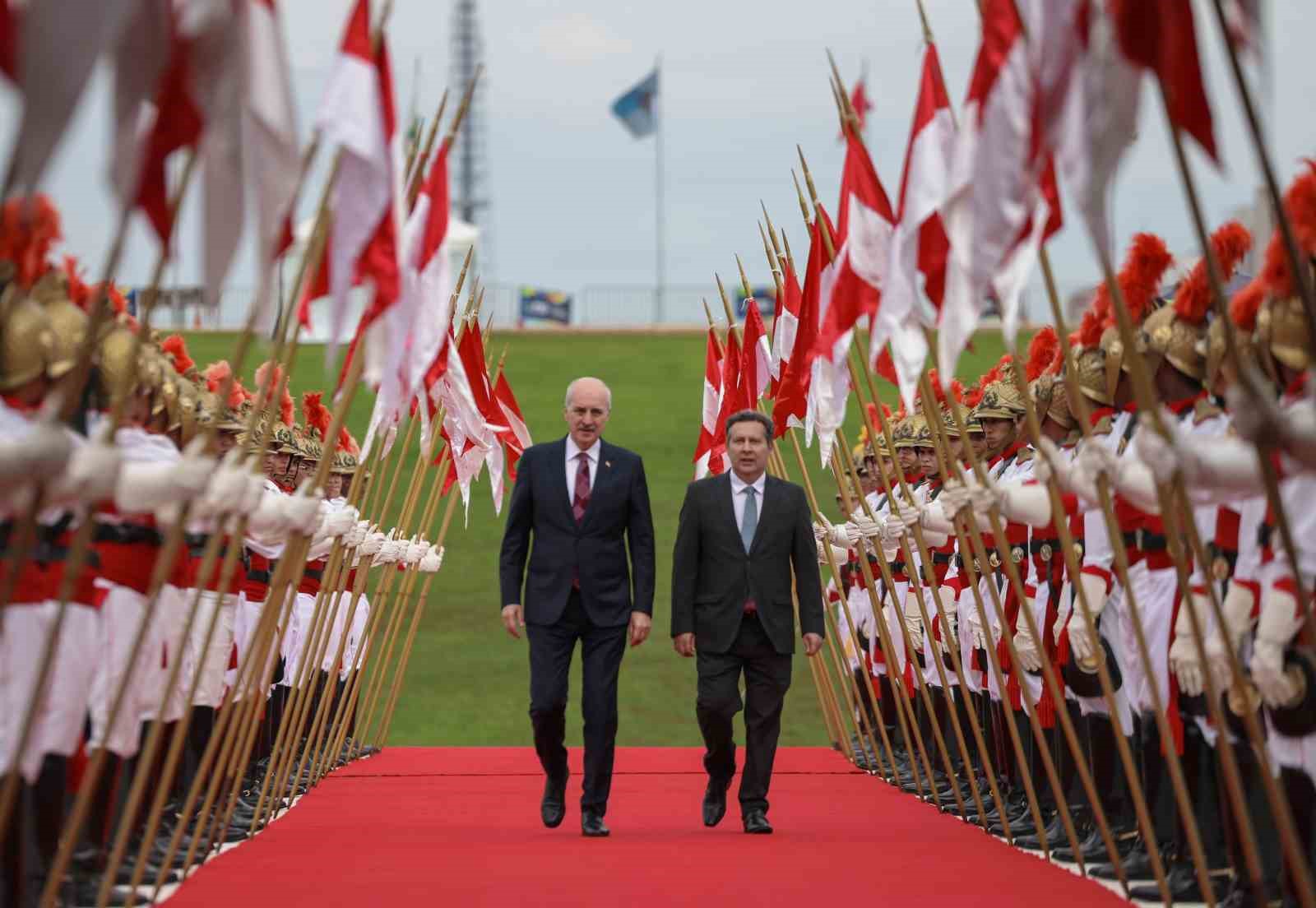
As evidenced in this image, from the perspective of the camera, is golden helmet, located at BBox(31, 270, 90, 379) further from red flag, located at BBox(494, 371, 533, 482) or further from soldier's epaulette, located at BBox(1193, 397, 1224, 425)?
red flag, located at BBox(494, 371, 533, 482)

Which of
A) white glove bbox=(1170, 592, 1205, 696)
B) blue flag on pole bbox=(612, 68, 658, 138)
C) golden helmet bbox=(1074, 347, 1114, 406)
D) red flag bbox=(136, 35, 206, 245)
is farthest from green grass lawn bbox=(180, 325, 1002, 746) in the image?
blue flag on pole bbox=(612, 68, 658, 138)

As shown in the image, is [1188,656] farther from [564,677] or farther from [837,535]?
[837,535]

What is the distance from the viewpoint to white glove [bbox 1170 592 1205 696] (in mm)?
6445

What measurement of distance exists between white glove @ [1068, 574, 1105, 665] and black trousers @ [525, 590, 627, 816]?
2205mm

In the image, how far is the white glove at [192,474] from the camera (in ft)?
18.4

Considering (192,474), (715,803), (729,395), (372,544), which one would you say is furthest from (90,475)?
(729,395)

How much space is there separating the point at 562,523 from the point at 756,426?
1037 mm

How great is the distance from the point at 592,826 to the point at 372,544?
12.9 feet

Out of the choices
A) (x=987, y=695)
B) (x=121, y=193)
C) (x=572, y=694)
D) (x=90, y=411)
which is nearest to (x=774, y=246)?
(x=987, y=695)

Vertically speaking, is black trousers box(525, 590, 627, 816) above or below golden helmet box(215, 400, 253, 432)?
below

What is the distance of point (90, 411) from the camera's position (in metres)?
5.93

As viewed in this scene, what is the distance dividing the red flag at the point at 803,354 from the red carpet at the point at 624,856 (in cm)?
231

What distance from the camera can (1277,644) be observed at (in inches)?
223

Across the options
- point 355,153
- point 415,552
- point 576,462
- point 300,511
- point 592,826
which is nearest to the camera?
point 355,153
